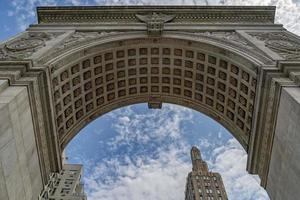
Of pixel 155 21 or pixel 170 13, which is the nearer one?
pixel 155 21

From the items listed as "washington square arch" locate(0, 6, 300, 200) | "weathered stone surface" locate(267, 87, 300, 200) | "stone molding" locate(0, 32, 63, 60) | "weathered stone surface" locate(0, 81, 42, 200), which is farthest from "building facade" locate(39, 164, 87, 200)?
"weathered stone surface" locate(267, 87, 300, 200)

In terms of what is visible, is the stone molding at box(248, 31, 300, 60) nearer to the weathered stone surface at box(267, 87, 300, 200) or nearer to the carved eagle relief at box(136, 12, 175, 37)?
the weathered stone surface at box(267, 87, 300, 200)

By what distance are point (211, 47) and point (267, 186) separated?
34.2ft

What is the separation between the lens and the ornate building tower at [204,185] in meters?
125

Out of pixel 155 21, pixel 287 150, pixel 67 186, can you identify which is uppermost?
pixel 155 21

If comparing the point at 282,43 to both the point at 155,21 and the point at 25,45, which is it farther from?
the point at 25,45

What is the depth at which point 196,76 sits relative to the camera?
26.6m

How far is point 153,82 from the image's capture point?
28.4 m

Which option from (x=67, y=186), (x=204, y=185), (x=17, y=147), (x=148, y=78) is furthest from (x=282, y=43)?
(x=204, y=185)

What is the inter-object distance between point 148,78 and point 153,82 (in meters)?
0.64

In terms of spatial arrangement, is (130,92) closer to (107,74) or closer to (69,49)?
(107,74)

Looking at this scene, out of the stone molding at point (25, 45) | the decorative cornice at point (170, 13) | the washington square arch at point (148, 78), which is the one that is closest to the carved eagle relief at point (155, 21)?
the washington square arch at point (148, 78)

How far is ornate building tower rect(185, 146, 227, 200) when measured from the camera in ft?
411

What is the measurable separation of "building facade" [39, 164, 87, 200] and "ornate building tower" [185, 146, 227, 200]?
48394 mm
